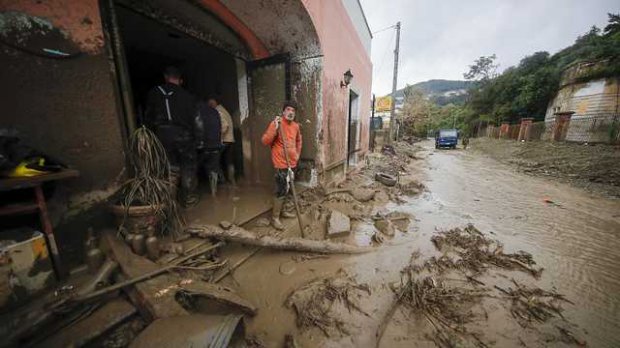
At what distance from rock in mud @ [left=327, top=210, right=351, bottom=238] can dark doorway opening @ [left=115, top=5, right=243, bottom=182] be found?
2.67m

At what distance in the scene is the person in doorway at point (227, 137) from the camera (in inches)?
159

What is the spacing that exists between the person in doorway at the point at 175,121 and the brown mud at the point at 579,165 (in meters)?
9.42

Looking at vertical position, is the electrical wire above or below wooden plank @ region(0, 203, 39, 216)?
above

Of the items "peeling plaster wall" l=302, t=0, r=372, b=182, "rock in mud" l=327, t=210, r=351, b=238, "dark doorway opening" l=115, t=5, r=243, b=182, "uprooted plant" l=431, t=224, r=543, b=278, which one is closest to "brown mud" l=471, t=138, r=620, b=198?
"uprooted plant" l=431, t=224, r=543, b=278

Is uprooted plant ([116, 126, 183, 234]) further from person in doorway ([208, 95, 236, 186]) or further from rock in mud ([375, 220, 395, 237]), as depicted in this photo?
rock in mud ([375, 220, 395, 237])

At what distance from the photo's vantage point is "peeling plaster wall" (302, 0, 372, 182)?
4031mm

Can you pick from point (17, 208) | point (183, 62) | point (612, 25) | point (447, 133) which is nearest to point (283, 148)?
point (17, 208)

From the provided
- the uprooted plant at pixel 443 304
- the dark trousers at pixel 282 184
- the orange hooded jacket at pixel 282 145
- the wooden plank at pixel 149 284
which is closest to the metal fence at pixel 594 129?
the uprooted plant at pixel 443 304

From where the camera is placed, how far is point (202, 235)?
99.1 inches

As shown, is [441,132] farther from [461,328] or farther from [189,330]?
[189,330]

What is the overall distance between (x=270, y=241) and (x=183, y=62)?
202 inches

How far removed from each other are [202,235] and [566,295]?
387 cm

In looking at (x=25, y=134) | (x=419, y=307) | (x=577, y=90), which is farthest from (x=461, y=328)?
(x=577, y=90)

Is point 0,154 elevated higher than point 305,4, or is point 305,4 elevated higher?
point 305,4
